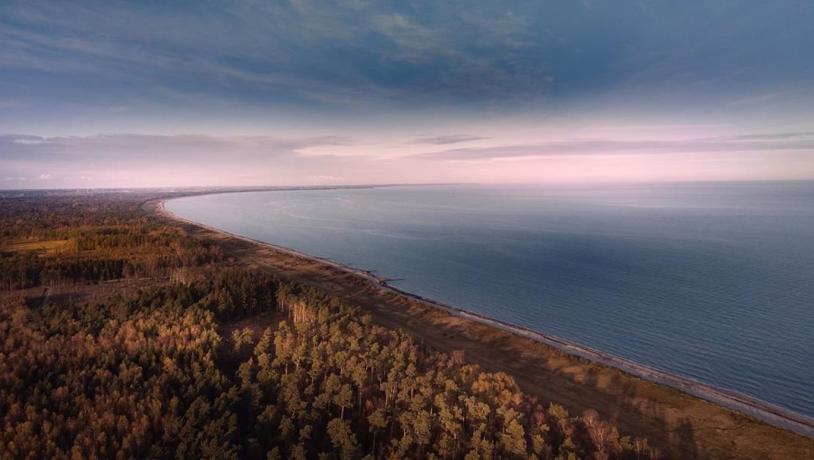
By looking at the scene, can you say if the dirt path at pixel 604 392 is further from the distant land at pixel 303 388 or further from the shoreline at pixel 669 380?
the shoreline at pixel 669 380

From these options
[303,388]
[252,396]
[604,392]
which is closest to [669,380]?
[604,392]

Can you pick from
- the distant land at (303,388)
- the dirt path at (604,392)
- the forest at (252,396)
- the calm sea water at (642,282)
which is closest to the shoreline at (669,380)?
the distant land at (303,388)

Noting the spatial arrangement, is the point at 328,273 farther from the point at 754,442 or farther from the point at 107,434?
the point at 754,442

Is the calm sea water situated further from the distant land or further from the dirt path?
the distant land

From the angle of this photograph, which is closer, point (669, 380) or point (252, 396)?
point (252, 396)

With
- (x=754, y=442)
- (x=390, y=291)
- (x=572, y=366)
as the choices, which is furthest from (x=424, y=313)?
(x=754, y=442)

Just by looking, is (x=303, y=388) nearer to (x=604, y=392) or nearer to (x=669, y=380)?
(x=604, y=392)
